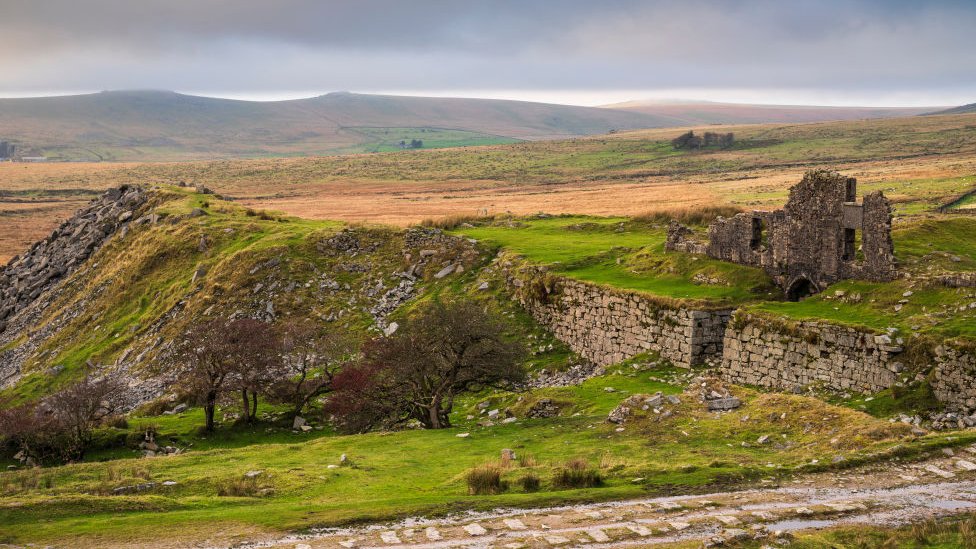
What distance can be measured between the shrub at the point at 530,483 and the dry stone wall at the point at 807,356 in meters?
11.7

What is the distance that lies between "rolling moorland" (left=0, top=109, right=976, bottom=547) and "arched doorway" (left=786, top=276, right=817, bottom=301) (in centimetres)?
70

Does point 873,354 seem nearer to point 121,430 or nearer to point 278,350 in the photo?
point 278,350

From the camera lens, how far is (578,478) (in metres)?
19.8

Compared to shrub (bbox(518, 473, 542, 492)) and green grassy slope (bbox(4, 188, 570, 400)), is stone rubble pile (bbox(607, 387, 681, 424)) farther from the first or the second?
green grassy slope (bbox(4, 188, 570, 400))

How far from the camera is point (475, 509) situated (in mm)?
18188

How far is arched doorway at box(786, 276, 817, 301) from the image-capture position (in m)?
33.8

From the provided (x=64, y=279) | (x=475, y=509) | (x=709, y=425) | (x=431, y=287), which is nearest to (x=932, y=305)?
(x=709, y=425)

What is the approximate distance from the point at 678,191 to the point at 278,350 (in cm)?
5753

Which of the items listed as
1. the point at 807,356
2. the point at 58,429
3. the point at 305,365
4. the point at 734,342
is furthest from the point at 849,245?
the point at 58,429

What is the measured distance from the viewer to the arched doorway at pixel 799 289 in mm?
33750

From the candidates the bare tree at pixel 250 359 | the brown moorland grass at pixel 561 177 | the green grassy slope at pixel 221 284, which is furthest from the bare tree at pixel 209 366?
the brown moorland grass at pixel 561 177

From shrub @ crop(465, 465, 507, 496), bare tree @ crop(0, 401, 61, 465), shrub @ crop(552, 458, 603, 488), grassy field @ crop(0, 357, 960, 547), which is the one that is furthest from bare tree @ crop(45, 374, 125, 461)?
shrub @ crop(552, 458, 603, 488)

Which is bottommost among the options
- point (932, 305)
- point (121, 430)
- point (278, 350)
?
point (121, 430)

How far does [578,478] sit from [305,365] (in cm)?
1914
